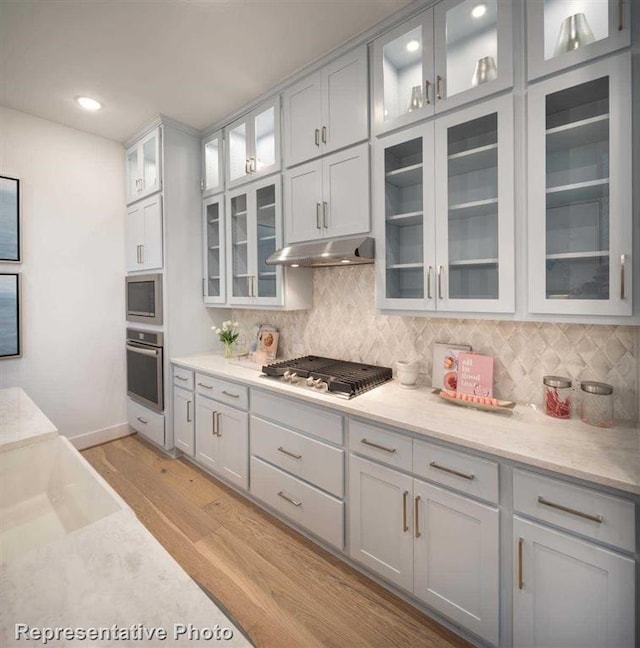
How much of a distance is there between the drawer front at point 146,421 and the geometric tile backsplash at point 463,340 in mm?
1322

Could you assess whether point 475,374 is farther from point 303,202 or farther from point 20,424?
point 20,424

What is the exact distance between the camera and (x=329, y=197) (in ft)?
7.28

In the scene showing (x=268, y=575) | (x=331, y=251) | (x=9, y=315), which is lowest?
(x=268, y=575)

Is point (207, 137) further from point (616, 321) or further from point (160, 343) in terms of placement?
point (616, 321)

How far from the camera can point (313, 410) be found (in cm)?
198

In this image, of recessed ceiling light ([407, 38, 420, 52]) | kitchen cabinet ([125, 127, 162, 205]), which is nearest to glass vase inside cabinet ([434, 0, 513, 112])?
recessed ceiling light ([407, 38, 420, 52])

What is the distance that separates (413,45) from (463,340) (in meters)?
1.60

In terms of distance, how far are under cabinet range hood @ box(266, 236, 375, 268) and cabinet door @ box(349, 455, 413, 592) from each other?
1.08 meters

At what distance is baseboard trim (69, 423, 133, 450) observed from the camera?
3.35 metres

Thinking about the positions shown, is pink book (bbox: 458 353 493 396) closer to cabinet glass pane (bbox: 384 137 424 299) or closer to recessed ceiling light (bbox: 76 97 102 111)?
cabinet glass pane (bbox: 384 137 424 299)

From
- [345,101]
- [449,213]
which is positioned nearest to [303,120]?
[345,101]

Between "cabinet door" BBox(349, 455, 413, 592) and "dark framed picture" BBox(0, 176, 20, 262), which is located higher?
"dark framed picture" BBox(0, 176, 20, 262)

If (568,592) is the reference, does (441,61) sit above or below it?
above

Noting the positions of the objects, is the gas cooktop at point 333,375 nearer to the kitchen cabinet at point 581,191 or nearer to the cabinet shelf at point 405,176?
the kitchen cabinet at point 581,191
